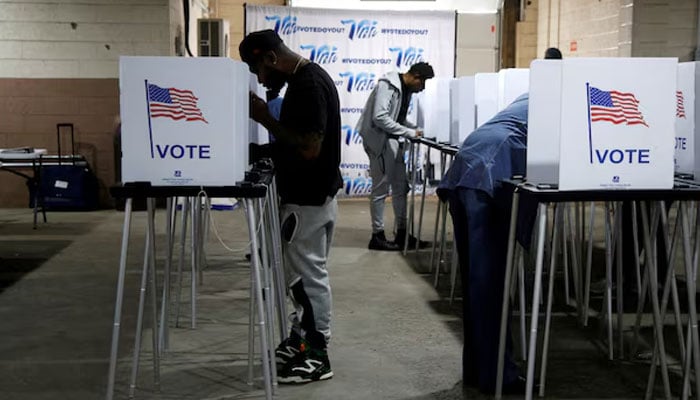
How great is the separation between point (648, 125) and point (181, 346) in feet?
7.67

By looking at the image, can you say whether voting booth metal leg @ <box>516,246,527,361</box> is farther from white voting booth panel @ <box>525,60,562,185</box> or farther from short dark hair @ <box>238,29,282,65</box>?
short dark hair @ <box>238,29,282,65</box>

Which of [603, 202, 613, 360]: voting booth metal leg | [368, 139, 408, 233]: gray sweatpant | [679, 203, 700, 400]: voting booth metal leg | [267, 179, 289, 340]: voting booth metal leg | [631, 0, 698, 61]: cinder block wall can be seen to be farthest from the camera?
[631, 0, 698, 61]: cinder block wall

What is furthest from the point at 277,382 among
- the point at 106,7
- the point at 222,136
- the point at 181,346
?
the point at 106,7

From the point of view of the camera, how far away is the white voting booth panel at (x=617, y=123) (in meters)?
2.80

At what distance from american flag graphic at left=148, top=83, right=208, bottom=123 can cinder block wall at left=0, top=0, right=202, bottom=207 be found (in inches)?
241

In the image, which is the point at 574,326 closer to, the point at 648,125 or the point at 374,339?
the point at 374,339

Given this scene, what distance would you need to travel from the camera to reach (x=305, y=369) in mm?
3465

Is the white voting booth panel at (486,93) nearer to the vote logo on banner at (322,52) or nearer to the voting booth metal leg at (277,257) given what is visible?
the voting booth metal leg at (277,257)

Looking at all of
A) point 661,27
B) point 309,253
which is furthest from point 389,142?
point 661,27

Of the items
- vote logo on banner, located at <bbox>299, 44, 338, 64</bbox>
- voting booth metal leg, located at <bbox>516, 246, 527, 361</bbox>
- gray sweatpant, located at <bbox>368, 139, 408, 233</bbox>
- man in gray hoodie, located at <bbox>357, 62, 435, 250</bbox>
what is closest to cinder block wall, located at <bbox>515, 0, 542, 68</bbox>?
vote logo on banner, located at <bbox>299, 44, 338, 64</bbox>

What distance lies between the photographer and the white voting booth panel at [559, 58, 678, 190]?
2.80 m

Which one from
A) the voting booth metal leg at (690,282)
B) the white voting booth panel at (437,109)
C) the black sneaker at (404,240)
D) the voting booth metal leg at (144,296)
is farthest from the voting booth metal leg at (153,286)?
the black sneaker at (404,240)

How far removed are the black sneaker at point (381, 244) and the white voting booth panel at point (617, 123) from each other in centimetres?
375

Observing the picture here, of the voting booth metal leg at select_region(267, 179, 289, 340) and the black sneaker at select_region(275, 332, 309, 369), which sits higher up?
the voting booth metal leg at select_region(267, 179, 289, 340)
